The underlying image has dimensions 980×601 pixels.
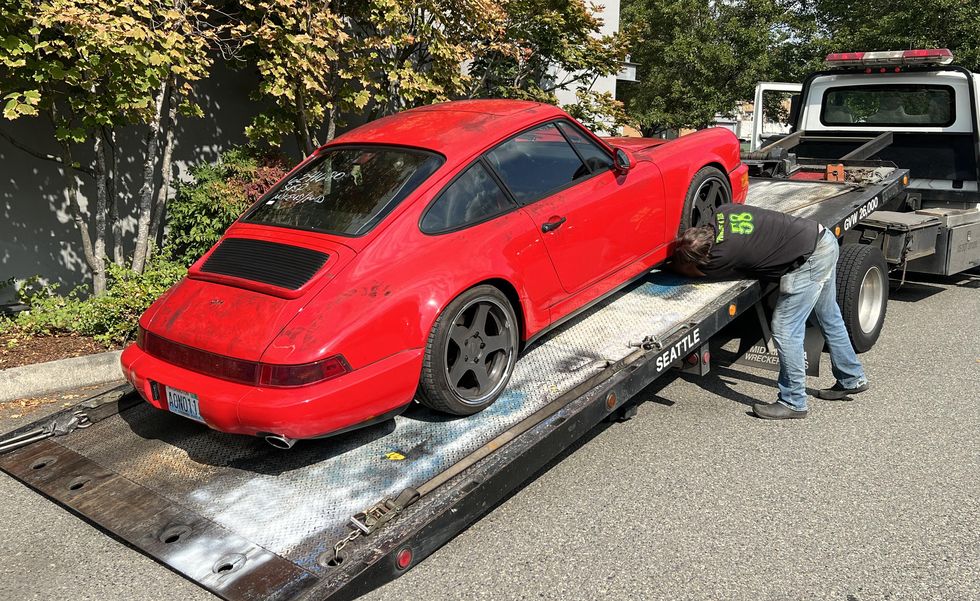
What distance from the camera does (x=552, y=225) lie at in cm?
424

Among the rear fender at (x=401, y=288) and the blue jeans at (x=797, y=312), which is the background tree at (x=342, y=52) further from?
the blue jeans at (x=797, y=312)

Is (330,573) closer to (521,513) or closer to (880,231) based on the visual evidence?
(521,513)

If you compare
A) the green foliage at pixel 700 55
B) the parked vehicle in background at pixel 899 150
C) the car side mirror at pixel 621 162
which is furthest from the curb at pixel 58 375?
the green foliage at pixel 700 55

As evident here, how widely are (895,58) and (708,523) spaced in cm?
646

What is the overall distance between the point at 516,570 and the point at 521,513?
0.48m

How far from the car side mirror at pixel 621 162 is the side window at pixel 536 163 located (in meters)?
0.24

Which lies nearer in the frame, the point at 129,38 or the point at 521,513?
the point at 521,513

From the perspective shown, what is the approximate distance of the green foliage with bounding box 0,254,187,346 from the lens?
6.14 m

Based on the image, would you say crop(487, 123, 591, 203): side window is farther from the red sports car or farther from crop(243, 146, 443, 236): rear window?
crop(243, 146, 443, 236): rear window

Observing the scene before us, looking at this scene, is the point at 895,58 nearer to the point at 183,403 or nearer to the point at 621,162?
the point at 621,162

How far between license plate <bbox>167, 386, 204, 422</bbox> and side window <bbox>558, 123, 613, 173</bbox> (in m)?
2.70

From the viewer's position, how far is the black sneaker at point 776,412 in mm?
4863

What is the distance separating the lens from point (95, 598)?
3.15 metres

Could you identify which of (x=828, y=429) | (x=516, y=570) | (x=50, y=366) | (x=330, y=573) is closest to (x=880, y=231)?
(x=828, y=429)
